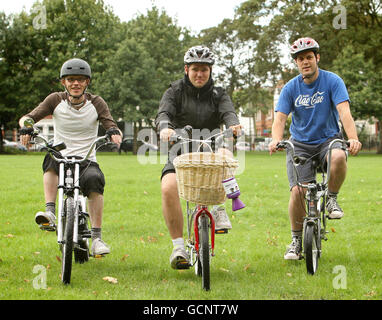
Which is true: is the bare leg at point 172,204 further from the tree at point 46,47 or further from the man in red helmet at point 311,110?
the tree at point 46,47

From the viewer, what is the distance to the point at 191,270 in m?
5.59

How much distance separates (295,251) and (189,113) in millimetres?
1866

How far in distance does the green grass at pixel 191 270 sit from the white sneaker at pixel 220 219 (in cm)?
51

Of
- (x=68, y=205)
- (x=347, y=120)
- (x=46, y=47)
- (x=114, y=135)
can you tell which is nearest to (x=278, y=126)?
(x=347, y=120)

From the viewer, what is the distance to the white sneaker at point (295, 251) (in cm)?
562

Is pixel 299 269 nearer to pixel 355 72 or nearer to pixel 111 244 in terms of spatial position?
pixel 111 244

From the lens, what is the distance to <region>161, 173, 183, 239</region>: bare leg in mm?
4953

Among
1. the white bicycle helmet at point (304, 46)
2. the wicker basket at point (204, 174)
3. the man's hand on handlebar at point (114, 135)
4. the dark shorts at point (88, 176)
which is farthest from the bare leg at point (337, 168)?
the dark shorts at point (88, 176)

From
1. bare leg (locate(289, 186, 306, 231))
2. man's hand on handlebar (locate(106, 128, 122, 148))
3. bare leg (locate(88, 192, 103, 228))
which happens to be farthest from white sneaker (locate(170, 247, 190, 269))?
bare leg (locate(289, 186, 306, 231))

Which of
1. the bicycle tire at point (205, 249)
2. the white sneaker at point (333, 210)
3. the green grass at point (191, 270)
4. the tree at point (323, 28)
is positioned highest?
the tree at point (323, 28)

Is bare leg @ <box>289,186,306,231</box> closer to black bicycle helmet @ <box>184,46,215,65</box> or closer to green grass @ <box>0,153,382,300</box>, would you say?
green grass @ <box>0,153,382,300</box>

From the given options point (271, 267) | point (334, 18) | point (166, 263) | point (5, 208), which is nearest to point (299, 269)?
point (271, 267)

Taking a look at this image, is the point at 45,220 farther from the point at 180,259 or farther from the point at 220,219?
the point at 220,219

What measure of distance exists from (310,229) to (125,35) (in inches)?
1618
